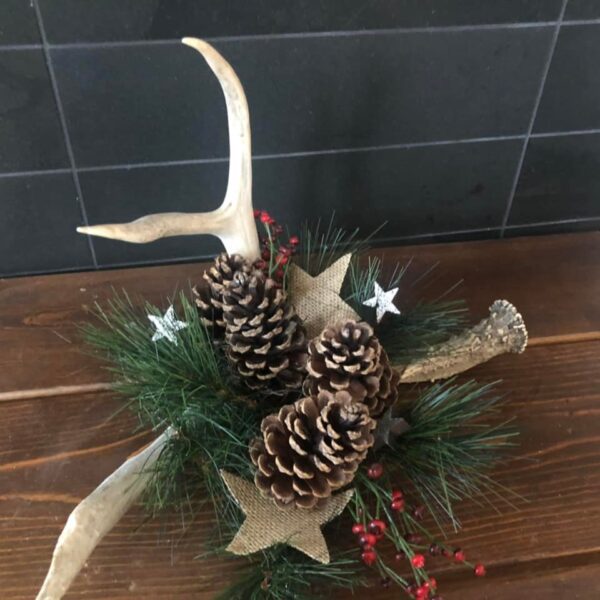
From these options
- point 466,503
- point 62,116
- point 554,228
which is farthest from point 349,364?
point 554,228

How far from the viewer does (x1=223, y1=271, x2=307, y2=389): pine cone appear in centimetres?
51

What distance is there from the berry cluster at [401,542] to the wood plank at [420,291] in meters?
0.26

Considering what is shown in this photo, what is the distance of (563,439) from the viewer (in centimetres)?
59

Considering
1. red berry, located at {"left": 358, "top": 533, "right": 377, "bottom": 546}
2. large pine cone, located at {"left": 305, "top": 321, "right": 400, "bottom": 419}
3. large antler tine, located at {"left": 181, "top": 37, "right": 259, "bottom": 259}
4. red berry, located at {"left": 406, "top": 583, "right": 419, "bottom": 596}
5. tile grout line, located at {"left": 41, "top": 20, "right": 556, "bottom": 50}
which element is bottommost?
red berry, located at {"left": 406, "top": 583, "right": 419, "bottom": 596}

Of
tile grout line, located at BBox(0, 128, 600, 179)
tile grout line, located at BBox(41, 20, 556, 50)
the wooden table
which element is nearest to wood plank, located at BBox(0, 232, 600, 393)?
the wooden table

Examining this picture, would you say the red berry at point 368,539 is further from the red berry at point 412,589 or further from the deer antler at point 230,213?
the deer antler at point 230,213

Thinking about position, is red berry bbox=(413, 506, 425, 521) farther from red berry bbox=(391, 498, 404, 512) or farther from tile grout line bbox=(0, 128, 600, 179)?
tile grout line bbox=(0, 128, 600, 179)

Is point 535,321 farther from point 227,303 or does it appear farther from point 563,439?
point 227,303

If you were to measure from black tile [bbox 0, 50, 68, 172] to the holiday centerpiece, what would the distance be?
0.20m

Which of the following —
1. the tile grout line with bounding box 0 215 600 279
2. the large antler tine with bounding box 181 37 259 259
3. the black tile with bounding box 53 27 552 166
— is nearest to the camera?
the large antler tine with bounding box 181 37 259 259

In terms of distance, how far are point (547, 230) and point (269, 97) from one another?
1.31 ft

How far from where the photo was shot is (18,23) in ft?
1.96

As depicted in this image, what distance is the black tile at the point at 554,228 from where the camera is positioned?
851mm

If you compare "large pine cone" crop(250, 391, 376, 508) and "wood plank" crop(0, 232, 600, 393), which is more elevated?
"large pine cone" crop(250, 391, 376, 508)
